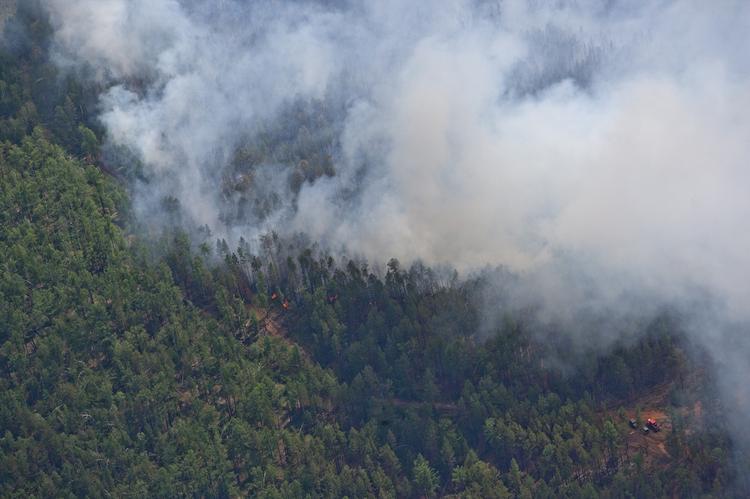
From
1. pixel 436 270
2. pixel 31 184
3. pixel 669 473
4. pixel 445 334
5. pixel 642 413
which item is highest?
pixel 31 184

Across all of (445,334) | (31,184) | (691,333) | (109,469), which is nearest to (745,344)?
(691,333)

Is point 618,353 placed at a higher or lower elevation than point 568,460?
higher

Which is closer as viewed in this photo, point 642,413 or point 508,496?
point 508,496

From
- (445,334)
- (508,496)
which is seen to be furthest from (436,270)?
(508,496)

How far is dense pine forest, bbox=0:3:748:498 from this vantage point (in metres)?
162

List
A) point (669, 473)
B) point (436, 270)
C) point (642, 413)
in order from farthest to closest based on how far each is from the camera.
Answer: point (436, 270) → point (642, 413) → point (669, 473)

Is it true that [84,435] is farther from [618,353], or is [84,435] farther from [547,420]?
[618,353]

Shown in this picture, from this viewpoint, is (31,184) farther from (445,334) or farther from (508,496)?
(508,496)

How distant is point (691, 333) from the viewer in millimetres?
177000

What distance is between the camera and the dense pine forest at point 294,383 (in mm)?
161625

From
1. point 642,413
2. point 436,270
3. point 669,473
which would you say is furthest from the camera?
point 436,270

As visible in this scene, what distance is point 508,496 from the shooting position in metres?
160

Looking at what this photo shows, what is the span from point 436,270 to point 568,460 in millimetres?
38679

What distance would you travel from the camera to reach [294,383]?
568 feet
